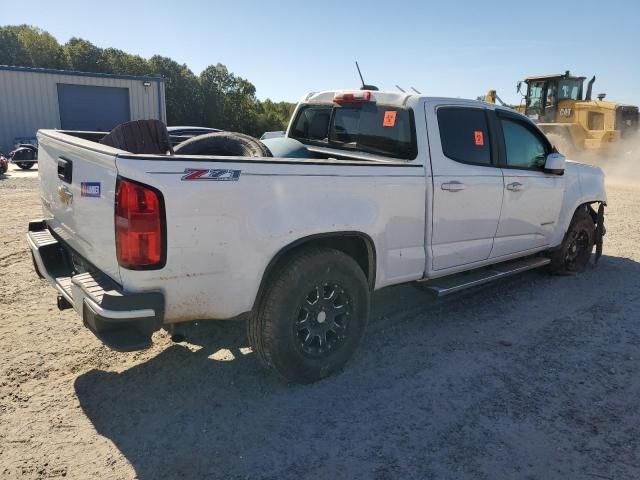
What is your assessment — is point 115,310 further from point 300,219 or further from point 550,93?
point 550,93

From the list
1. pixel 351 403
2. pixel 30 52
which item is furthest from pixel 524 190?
pixel 30 52

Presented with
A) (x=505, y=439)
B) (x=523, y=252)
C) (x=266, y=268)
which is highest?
(x=266, y=268)

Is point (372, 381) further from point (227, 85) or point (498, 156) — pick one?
point (227, 85)

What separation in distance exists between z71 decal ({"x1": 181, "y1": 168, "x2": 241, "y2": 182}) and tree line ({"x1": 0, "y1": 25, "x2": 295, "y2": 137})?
36574 mm

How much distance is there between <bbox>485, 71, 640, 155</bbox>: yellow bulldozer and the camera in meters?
18.3

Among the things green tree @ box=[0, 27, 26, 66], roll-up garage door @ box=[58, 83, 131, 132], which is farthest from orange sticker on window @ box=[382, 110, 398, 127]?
green tree @ box=[0, 27, 26, 66]

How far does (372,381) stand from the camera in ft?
11.7

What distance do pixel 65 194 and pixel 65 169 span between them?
6.5 inches

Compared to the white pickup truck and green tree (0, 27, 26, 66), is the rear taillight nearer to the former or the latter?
the white pickup truck

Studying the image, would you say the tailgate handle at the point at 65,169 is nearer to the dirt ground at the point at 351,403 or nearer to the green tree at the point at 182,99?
the dirt ground at the point at 351,403

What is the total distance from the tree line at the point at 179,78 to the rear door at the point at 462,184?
34.9 m

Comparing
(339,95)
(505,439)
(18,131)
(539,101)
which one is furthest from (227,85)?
(505,439)

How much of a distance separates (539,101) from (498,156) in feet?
56.6

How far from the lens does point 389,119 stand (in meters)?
4.23
